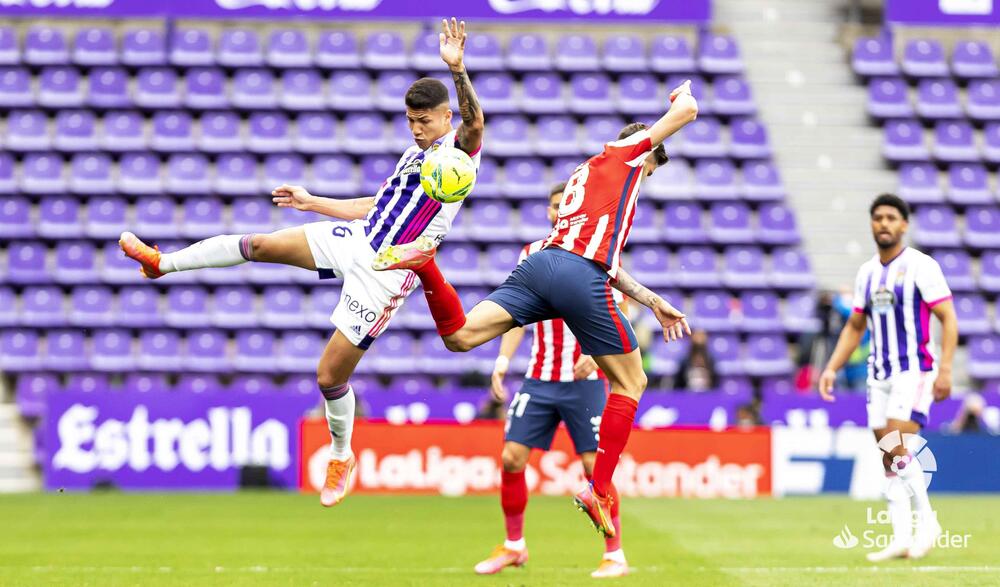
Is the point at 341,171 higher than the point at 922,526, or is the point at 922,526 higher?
the point at 341,171

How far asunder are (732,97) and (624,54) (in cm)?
160

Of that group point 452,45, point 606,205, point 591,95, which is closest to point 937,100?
point 591,95

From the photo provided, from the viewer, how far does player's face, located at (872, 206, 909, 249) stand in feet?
27.2

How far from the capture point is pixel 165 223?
16.8 m

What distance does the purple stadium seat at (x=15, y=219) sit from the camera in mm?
16797

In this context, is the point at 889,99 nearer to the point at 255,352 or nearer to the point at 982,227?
the point at 982,227

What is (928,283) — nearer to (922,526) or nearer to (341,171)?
(922,526)

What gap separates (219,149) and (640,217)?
552 centimetres

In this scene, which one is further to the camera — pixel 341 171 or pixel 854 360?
pixel 341 171

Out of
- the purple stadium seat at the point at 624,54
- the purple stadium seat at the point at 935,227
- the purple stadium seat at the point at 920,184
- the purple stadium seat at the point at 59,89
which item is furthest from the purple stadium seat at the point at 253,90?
the purple stadium seat at the point at 935,227

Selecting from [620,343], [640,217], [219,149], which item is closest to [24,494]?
[219,149]

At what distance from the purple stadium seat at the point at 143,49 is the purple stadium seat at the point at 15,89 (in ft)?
4.22

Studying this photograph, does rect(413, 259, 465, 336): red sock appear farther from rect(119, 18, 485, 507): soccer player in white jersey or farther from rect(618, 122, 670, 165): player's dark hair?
rect(618, 122, 670, 165): player's dark hair

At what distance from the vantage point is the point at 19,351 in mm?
16047
